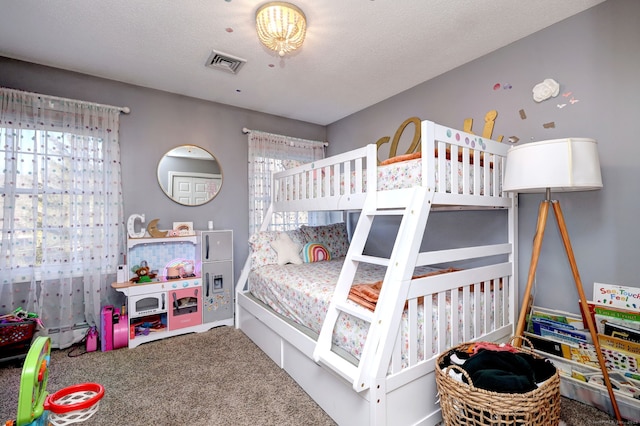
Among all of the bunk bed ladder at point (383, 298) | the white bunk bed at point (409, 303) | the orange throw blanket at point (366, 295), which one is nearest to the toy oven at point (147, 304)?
the white bunk bed at point (409, 303)

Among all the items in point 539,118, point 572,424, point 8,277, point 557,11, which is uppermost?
point 557,11

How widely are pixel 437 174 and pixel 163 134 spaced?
9.55 ft

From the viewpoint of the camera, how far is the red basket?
221 cm

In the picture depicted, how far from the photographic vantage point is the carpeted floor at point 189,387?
1711 millimetres

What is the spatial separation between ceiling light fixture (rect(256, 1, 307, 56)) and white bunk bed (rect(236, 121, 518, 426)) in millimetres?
879

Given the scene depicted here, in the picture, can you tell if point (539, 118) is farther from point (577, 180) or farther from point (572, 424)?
point (572, 424)

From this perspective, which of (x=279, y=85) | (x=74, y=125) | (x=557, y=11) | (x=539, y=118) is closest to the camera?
(x=557, y=11)

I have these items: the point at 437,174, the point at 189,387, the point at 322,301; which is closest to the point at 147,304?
the point at 189,387

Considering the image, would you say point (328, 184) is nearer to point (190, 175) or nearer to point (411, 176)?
point (411, 176)

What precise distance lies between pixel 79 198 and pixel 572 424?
4.03m

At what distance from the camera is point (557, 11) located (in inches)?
78.1

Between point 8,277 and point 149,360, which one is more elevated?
point 8,277

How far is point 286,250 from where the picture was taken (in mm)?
3090

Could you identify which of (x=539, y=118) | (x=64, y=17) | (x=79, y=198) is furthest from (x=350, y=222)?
(x=64, y=17)
